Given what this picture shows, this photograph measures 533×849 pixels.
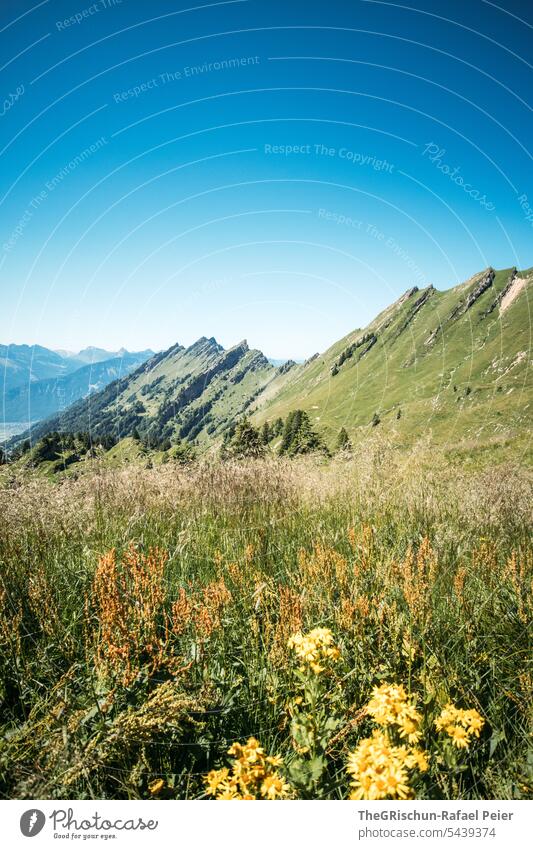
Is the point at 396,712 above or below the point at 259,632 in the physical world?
above

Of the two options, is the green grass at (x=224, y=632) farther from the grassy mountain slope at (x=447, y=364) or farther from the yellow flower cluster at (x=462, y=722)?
the grassy mountain slope at (x=447, y=364)

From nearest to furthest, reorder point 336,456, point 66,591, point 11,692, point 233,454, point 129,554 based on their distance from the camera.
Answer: point 11,692 < point 129,554 < point 66,591 < point 233,454 < point 336,456

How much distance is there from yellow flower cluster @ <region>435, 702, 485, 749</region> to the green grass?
0.18 metres

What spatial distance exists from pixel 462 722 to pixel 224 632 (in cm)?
190

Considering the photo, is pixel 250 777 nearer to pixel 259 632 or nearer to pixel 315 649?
pixel 315 649

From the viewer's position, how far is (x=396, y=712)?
82.5 inches

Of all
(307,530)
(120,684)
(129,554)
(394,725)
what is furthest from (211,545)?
(394,725)

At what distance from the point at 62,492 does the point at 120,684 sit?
400 cm

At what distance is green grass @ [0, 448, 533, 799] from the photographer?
237 centimetres

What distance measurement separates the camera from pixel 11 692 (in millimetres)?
2936

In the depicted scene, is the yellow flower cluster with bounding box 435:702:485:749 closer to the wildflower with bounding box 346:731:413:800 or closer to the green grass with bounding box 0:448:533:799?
the green grass with bounding box 0:448:533:799

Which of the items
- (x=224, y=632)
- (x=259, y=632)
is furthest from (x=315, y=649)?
(x=224, y=632)

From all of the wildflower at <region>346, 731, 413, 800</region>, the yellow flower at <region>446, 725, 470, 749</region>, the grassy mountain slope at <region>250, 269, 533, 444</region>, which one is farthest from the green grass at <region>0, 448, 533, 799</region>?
the grassy mountain slope at <region>250, 269, 533, 444</region>

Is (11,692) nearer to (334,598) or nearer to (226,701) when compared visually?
(226,701)
